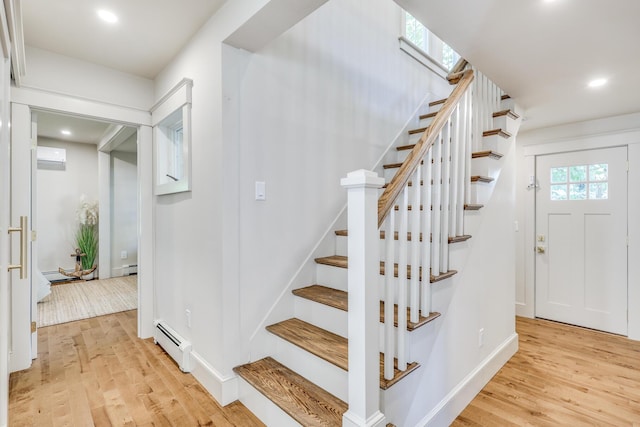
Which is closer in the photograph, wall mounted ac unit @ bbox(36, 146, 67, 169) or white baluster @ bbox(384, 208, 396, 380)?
white baluster @ bbox(384, 208, 396, 380)

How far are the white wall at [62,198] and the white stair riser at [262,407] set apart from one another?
17.4 feet

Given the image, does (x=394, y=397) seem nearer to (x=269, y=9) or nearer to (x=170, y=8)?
(x=269, y=9)

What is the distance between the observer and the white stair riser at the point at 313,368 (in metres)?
1.57

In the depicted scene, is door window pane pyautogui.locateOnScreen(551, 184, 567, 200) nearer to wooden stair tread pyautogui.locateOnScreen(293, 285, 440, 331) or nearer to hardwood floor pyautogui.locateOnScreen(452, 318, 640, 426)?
hardwood floor pyautogui.locateOnScreen(452, 318, 640, 426)

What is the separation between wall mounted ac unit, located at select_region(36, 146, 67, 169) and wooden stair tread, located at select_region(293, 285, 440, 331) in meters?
5.55

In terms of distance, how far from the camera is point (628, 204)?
3104mm

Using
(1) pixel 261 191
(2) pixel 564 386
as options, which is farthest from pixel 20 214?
(2) pixel 564 386

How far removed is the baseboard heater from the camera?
88.7 inches

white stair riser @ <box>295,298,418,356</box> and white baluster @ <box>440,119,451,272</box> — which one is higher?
white baluster @ <box>440,119,451,272</box>

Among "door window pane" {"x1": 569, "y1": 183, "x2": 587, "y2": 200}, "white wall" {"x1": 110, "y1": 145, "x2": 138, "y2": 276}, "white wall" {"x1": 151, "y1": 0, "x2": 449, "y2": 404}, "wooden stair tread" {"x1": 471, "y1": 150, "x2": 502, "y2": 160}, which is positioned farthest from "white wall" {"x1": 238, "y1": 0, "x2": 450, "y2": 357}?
"white wall" {"x1": 110, "y1": 145, "x2": 138, "y2": 276}

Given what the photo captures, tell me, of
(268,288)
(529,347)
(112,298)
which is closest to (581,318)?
(529,347)

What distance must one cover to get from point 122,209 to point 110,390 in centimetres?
440

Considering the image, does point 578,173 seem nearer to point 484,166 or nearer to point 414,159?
point 484,166

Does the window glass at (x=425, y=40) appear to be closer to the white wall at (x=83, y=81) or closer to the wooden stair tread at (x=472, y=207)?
the wooden stair tread at (x=472, y=207)
